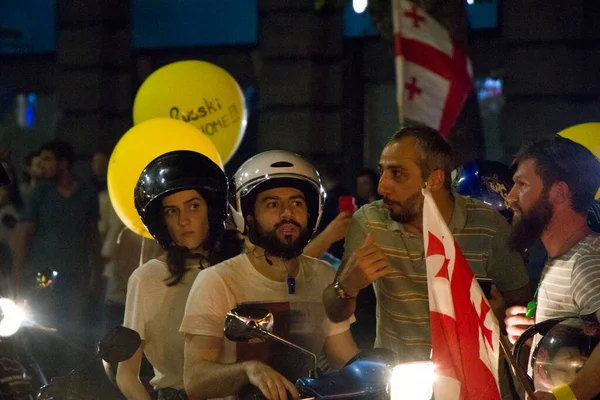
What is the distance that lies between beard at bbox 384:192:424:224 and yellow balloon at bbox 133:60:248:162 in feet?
7.80

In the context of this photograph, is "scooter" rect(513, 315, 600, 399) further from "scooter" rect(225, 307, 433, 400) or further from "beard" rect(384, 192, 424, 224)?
"beard" rect(384, 192, 424, 224)

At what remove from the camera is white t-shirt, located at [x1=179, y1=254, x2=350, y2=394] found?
4.16m

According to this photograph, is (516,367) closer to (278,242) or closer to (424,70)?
(278,242)

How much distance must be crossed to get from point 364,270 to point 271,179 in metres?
0.55

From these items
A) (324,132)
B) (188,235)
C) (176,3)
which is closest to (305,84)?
(324,132)

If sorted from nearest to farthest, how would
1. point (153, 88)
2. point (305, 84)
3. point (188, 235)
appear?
point (188, 235), point (153, 88), point (305, 84)

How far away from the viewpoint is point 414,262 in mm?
4887

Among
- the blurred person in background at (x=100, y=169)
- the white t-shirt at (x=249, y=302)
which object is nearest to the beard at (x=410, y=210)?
the white t-shirt at (x=249, y=302)

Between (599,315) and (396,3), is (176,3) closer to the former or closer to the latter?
(396,3)

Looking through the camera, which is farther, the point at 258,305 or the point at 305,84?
the point at 305,84

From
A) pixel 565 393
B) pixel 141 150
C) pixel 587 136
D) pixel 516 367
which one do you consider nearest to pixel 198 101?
pixel 141 150

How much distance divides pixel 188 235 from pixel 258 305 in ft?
2.54

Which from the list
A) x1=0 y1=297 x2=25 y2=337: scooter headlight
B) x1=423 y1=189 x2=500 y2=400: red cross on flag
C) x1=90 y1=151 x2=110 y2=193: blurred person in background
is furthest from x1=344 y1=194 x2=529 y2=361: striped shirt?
x1=90 y1=151 x2=110 y2=193: blurred person in background

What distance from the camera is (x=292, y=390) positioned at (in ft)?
12.0
